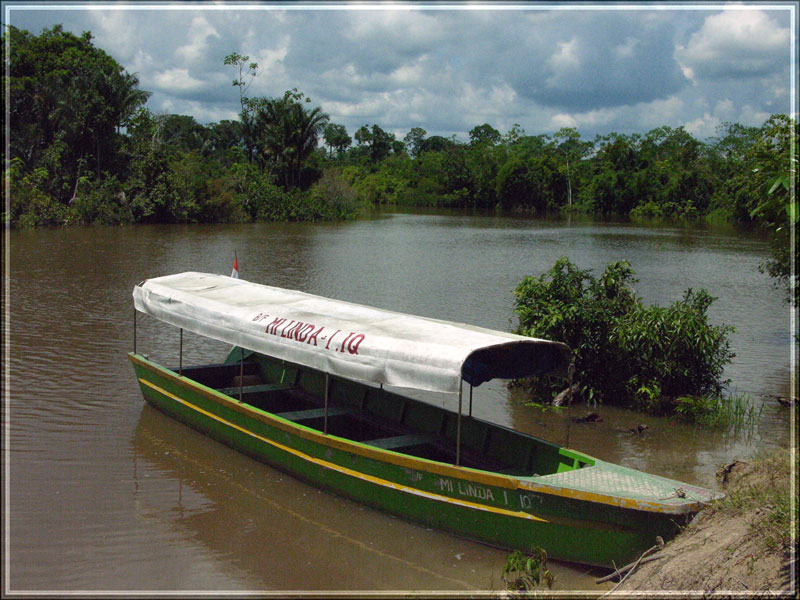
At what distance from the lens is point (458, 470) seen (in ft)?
23.3

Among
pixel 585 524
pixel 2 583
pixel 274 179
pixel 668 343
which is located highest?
pixel 274 179

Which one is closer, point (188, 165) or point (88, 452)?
point (88, 452)

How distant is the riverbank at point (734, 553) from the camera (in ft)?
17.1

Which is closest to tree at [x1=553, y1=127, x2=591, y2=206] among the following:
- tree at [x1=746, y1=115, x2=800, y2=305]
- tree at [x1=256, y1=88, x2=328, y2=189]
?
tree at [x1=256, y1=88, x2=328, y2=189]

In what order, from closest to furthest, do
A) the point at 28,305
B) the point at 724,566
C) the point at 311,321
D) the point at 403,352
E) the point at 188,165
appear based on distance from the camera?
the point at 724,566, the point at 403,352, the point at 311,321, the point at 28,305, the point at 188,165

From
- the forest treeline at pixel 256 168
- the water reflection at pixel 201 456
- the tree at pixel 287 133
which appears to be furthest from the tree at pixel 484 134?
the water reflection at pixel 201 456

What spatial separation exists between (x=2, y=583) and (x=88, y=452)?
10.5 feet

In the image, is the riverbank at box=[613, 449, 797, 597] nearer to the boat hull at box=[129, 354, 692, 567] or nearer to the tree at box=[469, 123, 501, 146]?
the boat hull at box=[129, 354, 692, 567]

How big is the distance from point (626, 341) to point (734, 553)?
6.38m

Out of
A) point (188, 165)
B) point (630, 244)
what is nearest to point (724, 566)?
point (630, 244)

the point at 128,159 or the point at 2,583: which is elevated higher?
the point at 128,159

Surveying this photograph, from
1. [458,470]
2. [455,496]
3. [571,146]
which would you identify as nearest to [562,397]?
[455,496]

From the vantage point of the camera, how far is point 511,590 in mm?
6363

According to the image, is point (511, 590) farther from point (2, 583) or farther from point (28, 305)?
point (28, 305)
